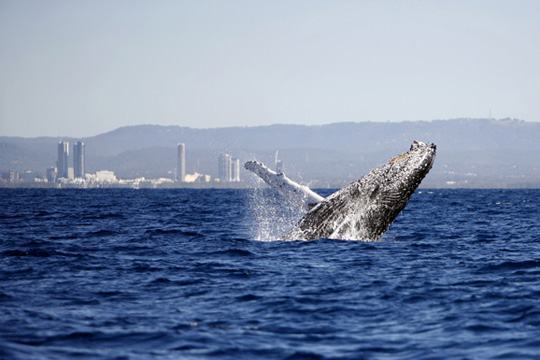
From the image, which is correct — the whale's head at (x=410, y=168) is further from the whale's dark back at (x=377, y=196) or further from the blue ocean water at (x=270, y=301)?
the blue ocean water at (x=270, y=301)

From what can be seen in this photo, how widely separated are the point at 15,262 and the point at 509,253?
984 centimetres

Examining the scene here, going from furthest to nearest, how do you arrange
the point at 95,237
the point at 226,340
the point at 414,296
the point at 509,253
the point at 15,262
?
the point at 95,237, the point at 509,253, the point at 15,262, the point at 414,296, the point at 226,340

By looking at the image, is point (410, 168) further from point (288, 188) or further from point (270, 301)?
point (270, 301)

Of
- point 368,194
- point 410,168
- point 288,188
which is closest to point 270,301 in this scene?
point 288,188

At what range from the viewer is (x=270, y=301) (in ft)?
34.1

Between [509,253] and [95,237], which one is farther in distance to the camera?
[95,237]

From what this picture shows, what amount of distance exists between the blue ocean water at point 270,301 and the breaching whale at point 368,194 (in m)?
0.56

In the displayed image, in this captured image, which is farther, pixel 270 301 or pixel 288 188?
pixel 288 188

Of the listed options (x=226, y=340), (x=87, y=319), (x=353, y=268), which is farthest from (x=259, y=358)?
(x=353, y=268)

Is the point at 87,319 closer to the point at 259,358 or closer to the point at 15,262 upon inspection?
the point at 259,358

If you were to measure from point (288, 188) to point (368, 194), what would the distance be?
1419 millimetres

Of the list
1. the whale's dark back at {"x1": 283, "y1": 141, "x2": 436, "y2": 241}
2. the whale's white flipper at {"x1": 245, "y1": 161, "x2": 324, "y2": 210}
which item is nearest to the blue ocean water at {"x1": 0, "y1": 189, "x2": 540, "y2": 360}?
the whale's dark back at {"x1": 283, "y1": 141, "x2": 436, "y2": 241}

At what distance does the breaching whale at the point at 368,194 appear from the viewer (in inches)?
538

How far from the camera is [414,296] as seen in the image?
1070 centimetres
